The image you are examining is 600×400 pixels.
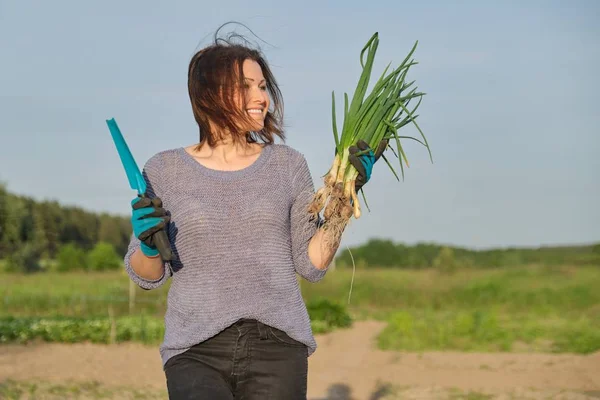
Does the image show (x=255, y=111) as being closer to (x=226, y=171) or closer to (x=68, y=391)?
(x=226, y=171)

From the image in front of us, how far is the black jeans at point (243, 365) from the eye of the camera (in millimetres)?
2238

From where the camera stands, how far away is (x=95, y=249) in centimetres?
2664

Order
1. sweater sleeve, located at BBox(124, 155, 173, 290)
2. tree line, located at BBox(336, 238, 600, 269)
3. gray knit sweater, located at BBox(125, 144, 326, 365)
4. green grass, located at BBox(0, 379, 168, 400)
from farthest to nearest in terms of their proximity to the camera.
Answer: tree line, located at BBox(336, 238, 600, 269) < green grass, located at BBox(0, 379, 168, 400) < sweater sleeve, located at BBox(124, 155, 173, 290) < gray knit sweater, located at BBox(125, 144, 326, 365)

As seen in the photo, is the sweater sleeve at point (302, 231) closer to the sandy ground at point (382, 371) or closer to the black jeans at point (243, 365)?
the black jeans at point (243, 365)

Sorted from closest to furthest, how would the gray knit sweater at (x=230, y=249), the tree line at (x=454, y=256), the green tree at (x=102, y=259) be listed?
the gray knit sweater at (x=230, y=249) < the tree line at (x=454, y=256) < the green tree at (x=102, y=259)

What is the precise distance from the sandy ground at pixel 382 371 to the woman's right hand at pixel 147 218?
5650 millimetres

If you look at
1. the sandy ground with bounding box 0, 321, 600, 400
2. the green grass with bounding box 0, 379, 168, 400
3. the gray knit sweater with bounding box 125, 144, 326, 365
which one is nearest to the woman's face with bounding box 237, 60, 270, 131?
the gray knit sweater with bounding box 125, 144, 326, 365

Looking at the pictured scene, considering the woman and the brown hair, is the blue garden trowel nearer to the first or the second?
the woman

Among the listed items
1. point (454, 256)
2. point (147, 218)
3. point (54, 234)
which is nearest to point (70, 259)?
point (54, 234)

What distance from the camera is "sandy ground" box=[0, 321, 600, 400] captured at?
7934mm

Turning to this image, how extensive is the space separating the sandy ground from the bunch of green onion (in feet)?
17.4

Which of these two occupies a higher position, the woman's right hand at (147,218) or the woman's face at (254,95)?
the woman's face at (254,95)

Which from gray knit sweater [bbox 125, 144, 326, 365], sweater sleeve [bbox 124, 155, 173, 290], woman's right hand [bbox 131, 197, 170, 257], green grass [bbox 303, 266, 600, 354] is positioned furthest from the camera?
green grass [bbox 303, 266, 600, 354]

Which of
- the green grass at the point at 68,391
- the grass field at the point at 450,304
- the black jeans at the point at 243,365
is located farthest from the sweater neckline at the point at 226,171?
the grass field at the point at 450,304
